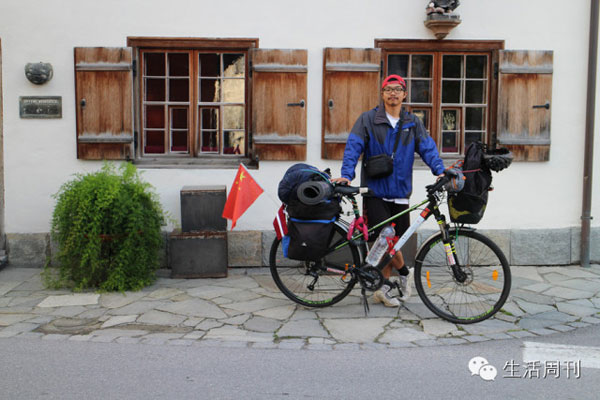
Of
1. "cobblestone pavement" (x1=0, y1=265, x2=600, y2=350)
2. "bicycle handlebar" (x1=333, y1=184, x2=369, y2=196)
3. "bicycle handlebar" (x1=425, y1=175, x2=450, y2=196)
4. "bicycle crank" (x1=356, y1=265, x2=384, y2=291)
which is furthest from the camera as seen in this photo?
"bicycle crank" (x1=356, y1=265, x2=384, y2=291)

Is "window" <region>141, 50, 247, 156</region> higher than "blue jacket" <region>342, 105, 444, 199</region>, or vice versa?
"window" <region>141, 50, 247, 156</region>

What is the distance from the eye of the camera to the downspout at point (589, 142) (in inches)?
274

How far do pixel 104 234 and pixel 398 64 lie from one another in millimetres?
3812

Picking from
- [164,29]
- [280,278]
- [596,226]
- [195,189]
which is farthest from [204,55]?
[596,226]

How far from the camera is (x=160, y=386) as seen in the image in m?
3.69

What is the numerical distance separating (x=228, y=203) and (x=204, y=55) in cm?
197

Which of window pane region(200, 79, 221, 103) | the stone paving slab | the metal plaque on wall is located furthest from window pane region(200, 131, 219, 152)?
the stone paving slab

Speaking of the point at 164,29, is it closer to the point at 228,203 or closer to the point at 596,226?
the point at 228,203

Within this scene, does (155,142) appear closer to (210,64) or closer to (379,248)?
(210,64)

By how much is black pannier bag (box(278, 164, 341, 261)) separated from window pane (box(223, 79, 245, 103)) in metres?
2.42

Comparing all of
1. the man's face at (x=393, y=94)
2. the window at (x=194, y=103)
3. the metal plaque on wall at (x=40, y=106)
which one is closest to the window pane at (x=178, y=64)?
the window at (x=194, y=103)

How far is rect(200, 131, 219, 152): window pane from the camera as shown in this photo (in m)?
7.30

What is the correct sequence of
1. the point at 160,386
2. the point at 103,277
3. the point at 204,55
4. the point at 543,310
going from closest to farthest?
the point at 160,386
the point at 543,310
the point at 103,277
the point at 204,55

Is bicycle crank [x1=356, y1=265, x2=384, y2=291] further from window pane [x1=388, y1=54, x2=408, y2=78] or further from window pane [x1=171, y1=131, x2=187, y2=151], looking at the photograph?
window pane [x1=171, y1=131, x2=187, y2=151]
